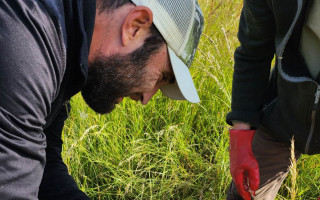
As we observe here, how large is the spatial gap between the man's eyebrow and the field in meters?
0.52

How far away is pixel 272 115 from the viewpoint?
233 cm

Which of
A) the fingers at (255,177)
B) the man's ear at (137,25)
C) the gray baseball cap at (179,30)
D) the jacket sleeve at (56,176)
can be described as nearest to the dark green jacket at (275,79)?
the fingers at (255,177)

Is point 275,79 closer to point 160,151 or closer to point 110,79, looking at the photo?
point 160,151

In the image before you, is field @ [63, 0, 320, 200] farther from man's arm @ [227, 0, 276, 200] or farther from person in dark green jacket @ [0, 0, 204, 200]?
person in dark green jacket @ [0, 0, 204, 200]

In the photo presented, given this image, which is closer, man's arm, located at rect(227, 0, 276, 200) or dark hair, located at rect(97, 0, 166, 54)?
dark hair, located at rect(97, 0, 166, 54)

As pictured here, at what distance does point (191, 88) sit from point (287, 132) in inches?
21.4

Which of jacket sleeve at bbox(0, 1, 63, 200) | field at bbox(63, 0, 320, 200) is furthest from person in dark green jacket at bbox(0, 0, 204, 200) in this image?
field at bbox(63, 0, 320, 200)

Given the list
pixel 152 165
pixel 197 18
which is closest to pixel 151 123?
pixel 152 165

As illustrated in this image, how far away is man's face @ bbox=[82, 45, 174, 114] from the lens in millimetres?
1798

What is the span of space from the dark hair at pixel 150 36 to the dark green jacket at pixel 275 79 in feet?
1.71

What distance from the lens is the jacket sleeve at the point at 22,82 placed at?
4.27 ft

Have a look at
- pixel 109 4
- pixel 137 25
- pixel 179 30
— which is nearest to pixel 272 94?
pixel 179 30

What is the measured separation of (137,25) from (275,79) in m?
0.98

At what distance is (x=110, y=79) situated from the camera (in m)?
1.90
